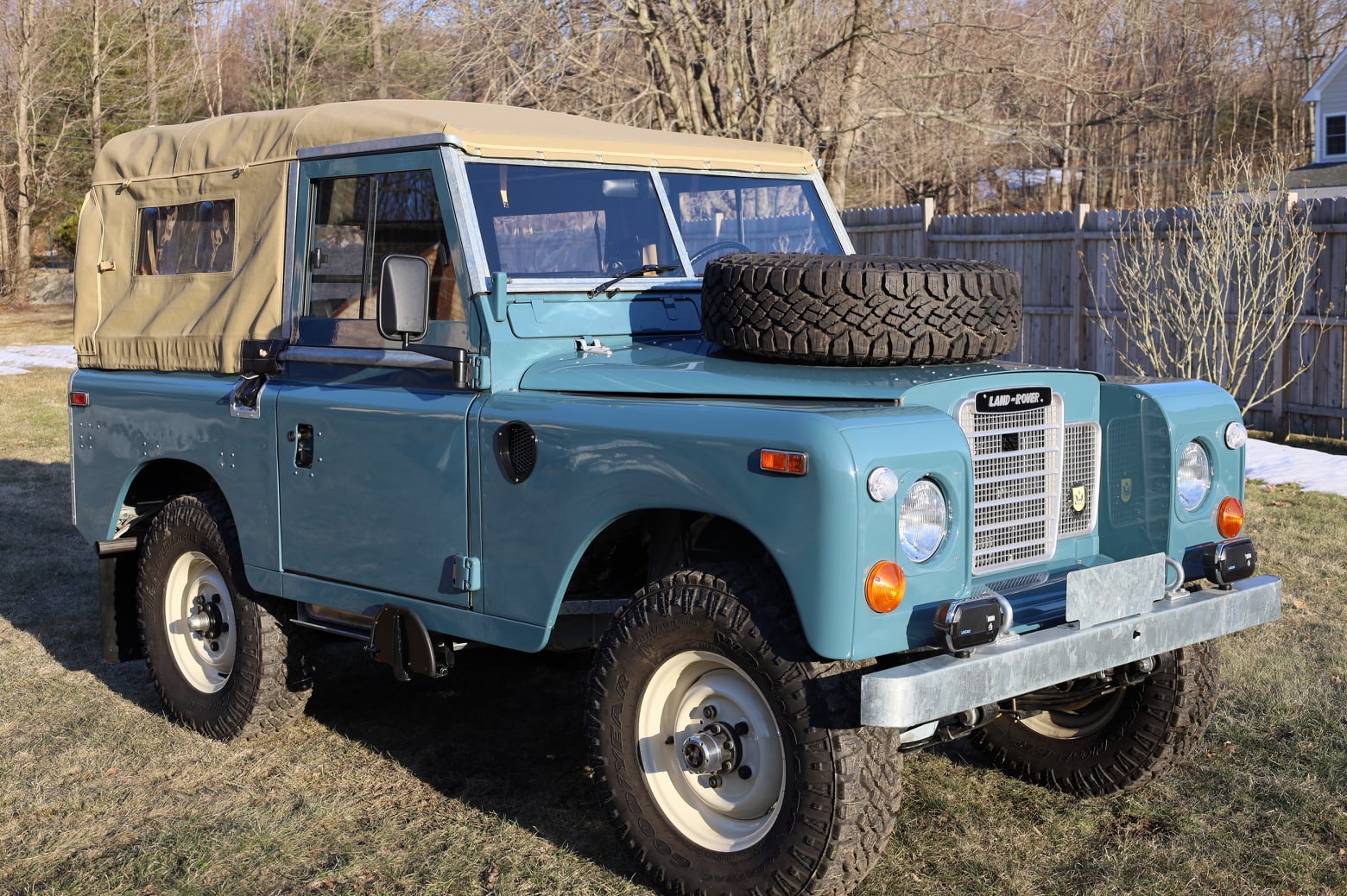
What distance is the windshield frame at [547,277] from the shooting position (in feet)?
14.3

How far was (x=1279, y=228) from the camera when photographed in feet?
39.1

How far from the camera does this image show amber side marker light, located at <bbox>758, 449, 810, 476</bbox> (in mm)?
3340

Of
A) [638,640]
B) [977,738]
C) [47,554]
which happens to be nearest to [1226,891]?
[977,738]

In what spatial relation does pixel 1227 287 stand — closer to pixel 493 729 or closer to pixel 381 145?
pixel 493 729

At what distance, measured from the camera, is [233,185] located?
207 inches

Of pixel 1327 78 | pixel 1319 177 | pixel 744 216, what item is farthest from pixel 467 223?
pixel 1327 78

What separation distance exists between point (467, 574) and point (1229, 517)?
99.0 inches

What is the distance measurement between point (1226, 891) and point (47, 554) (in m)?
7.40

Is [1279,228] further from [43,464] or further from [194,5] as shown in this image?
[194,5]

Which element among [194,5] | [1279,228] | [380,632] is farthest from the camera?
[194,5]

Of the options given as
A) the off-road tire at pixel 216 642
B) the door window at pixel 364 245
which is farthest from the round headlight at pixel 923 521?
the off-road tire at pixel 216 642

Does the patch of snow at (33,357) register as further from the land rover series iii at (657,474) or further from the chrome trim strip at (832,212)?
the chrome trim strip at (832,212)

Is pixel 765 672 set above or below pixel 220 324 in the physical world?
below

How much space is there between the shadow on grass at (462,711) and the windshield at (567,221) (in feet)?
5.76
